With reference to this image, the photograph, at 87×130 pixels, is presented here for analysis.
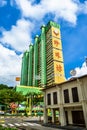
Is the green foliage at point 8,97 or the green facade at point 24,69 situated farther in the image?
the green facade at point 24,69


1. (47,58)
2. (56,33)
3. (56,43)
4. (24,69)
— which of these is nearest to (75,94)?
(56,43)

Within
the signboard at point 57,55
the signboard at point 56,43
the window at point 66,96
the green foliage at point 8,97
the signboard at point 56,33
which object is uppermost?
the signboard at point 56,33

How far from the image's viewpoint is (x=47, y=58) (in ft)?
410

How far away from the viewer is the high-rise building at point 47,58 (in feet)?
377

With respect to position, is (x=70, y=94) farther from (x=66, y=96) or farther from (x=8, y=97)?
(x=8, y=97)

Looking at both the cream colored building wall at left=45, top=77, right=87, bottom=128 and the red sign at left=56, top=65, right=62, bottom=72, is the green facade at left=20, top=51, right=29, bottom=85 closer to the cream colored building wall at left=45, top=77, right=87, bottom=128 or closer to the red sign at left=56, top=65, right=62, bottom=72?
the red sign at left=56, top=65, right=62, bottom=72

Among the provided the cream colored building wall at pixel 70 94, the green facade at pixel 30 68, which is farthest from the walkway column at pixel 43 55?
the cream colored building wall at pixel 70 94

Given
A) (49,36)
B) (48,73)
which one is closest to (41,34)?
(49,36)

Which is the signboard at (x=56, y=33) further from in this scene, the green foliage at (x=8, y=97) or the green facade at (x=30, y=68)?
the green foliage at (x=8, y=97)

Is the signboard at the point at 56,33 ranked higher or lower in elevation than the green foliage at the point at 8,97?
higher

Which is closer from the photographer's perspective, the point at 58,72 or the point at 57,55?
the point at 58,72

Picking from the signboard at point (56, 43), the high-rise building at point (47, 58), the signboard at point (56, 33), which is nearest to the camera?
the high-rise building at point (47, 58)

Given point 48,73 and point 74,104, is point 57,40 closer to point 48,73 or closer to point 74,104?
point 48,73

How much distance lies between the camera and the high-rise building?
377ft
